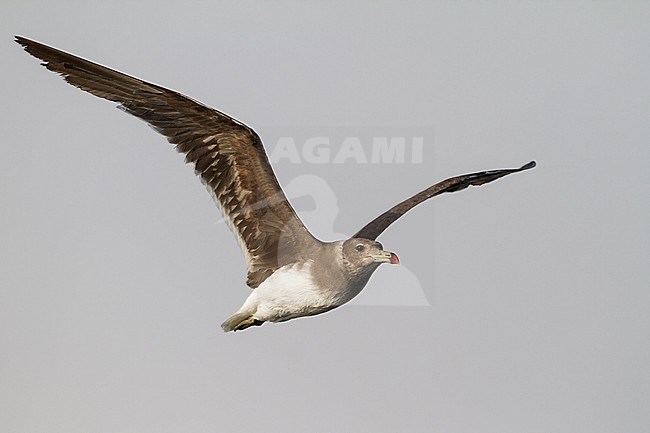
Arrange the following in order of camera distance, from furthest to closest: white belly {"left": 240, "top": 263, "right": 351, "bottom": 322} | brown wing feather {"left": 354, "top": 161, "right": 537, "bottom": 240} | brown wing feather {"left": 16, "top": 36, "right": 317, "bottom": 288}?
brown wing feather {"left": 354, "top": 161, "right": 537, "bottom": 240} < white belly {"left": 240, "top": 263, "right": 351, "bottom": 322} < brown wing feather {"left": 16, "top": 36, "right": 317, "bottom": 288}

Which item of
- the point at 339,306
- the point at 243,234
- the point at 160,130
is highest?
the point at 160,130

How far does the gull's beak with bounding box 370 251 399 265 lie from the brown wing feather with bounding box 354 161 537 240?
0.80 metres

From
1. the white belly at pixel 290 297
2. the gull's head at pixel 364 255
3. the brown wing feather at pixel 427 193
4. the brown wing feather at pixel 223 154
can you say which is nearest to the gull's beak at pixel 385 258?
the gull's head at pixel 364 255

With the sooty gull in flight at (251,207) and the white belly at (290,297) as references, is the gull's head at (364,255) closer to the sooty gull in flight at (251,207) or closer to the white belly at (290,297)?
the sooty gull in flight at (251,207)

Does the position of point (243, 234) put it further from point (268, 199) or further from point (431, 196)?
point (431, 196)

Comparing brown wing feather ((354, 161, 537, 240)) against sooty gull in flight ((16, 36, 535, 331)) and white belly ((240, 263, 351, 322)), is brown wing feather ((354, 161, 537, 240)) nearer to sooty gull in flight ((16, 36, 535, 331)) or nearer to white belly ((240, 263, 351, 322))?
sooty gull in flight ((16, 36, 535, 331))

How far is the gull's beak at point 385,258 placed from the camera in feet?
23.3

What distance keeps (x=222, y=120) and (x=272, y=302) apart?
1.22m

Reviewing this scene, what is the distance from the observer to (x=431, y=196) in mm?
8461

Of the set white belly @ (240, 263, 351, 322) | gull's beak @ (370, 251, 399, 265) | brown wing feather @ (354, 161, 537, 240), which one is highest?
brown wing feather @ (354, 161, 537, 240)

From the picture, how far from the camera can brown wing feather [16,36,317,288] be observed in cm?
699

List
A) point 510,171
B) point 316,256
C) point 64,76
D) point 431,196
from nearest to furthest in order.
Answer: point 64,76 < point 316,256 < point 431,196 < point 510,171

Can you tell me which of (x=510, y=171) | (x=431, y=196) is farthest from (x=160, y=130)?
(x=510, y=171)

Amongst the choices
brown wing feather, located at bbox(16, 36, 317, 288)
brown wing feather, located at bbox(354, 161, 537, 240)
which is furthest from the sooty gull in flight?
brown wing feather, located at bbox(354, 161, 537, 240)
